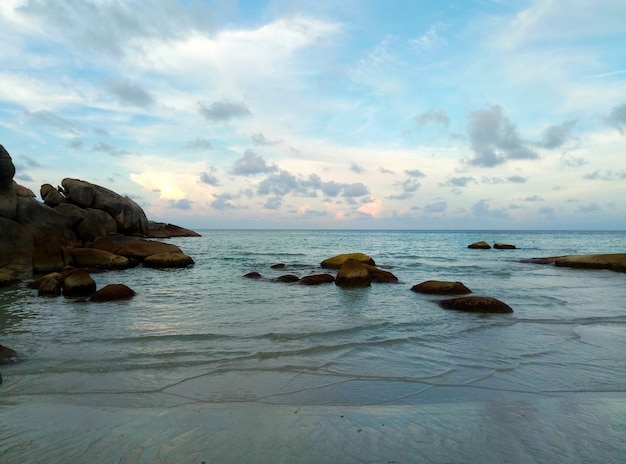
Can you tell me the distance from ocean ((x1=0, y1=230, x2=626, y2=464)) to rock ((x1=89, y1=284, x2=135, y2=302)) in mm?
1520

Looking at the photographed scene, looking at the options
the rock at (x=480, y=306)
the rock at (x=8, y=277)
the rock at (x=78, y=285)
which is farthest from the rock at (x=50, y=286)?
the rock at (x=480, y=306)

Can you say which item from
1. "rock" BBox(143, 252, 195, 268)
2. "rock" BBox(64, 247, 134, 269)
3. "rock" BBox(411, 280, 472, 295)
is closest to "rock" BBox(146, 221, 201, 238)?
"rock" BBox(143, 252, 195, 268)

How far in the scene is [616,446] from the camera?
395cm

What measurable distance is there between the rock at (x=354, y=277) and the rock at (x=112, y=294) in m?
8.47

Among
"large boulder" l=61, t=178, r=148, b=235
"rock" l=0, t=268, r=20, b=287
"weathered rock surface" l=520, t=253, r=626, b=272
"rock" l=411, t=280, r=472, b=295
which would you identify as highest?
"large boulder" l=61, t=178, r=148, b=235

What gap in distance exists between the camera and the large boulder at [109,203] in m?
33.0

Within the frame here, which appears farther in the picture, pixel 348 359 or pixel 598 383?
pixel 348 359

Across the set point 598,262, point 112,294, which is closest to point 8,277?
point 112,294

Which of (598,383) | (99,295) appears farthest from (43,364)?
(598,383)

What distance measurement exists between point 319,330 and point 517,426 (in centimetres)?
538

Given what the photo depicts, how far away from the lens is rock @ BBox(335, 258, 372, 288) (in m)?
17.3

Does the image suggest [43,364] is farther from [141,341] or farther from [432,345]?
[432,345]

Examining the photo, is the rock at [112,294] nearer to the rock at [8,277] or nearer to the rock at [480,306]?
the rock at [8,277]

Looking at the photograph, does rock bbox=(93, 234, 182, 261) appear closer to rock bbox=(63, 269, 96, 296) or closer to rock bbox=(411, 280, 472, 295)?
rock bbox=(63, 269, 96, 296)
